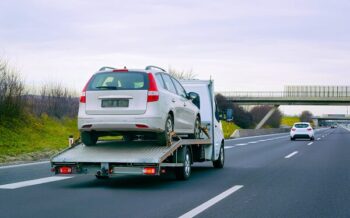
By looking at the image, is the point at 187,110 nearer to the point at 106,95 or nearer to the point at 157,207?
the point at 106,95

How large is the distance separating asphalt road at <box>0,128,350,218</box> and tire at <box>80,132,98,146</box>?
2.54 ft

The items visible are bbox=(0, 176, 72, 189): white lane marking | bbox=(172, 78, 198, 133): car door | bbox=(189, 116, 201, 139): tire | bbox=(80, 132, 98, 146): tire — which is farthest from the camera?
bbox=(189, 116, 201, 139): tire

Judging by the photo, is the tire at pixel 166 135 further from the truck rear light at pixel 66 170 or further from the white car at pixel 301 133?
the white car at pixel 301 133

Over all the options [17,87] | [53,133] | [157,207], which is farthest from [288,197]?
[53,133]

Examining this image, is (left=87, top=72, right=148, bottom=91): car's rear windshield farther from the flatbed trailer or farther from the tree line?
the tree line

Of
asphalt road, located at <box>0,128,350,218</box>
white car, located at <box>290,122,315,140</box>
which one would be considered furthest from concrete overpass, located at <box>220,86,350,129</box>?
asphalt road, located at <box>0,128,350,218</box>

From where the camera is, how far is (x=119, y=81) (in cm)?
1009

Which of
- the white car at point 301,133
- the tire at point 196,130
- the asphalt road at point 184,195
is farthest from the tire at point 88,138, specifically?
the white car at point 301,133

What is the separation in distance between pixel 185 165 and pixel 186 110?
131 centimetres

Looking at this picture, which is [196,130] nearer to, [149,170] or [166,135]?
[166,135]

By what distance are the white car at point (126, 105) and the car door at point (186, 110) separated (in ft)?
2.99

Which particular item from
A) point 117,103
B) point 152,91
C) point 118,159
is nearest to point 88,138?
point 117,103

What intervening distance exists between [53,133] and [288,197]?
21.3m

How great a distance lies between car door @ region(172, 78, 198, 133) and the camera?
11516mm
